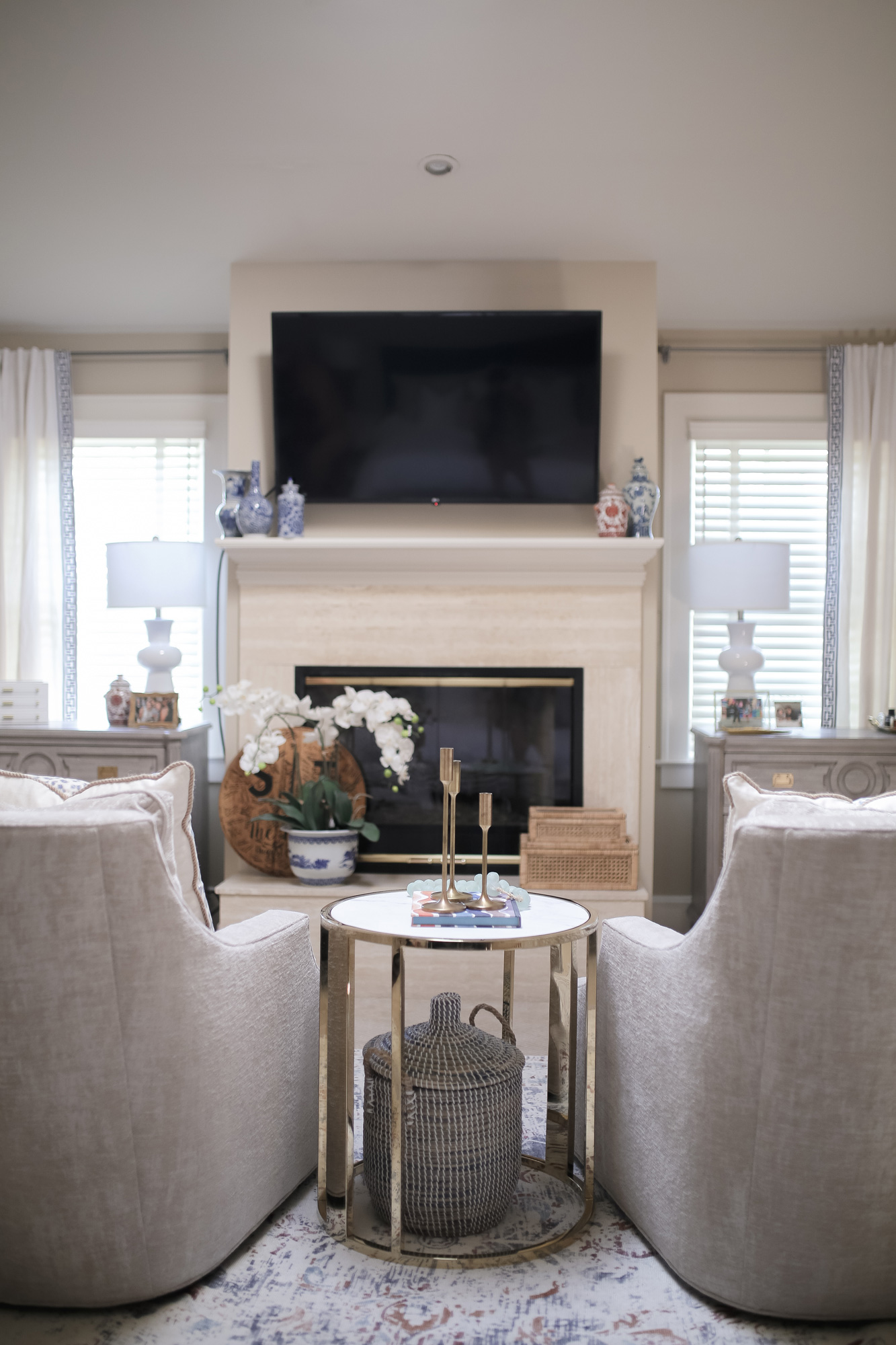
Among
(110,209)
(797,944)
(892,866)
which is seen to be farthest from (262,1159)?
(110,209)

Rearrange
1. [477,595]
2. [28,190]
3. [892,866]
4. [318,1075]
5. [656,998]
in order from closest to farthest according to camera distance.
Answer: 1. [892,866]
2. [656,998]
3. [318,1075]
4. [28,190]
5. [477,595]

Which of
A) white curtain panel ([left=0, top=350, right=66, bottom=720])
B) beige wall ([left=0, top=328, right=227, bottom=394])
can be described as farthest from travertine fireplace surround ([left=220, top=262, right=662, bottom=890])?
white curtain panel ([left=0, top=350, right=66, bottom=720])

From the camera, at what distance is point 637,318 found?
3.57m

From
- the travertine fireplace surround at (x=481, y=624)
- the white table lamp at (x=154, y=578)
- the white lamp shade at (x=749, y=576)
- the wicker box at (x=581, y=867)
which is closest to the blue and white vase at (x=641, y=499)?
the travertine fireplace surround at (x=481, y=624)

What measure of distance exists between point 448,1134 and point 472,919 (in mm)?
380

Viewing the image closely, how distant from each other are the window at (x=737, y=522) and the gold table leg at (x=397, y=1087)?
2.74m

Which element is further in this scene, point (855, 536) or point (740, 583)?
point (855, 536)

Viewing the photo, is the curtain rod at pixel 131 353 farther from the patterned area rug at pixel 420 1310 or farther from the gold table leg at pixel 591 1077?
the patterned area rug at pixel 420 1310

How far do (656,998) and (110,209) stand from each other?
3.05 m

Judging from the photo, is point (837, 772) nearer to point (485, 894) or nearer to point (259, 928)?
point (485, 894)

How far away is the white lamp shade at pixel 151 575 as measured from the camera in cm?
360

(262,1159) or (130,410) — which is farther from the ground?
(130,410)

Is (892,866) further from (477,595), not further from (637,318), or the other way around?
(637,318)

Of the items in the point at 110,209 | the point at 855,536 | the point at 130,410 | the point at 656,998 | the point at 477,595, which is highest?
the point at 110,209
